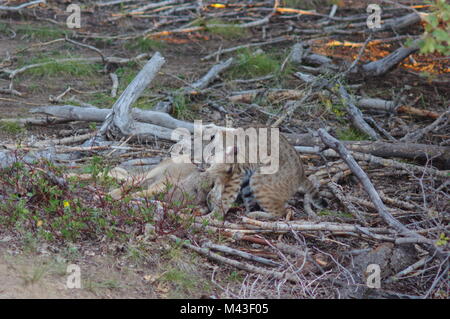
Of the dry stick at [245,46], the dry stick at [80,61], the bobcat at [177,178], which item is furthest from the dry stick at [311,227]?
the dry stick at [245,46]

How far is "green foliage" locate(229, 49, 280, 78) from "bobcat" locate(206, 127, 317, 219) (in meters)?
3.15

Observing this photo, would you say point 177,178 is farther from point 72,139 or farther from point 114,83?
point 114,83

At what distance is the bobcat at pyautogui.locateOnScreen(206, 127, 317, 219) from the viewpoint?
5910mm

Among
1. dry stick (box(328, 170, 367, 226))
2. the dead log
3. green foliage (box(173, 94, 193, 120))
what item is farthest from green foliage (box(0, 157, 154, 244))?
green foliage (box(173, 94, 193, 120))

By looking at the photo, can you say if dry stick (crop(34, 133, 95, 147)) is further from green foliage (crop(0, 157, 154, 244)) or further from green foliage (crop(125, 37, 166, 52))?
green foliage (crop(125, 37, 166, 52))

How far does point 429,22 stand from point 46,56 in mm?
6949

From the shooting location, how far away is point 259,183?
19.7 feet

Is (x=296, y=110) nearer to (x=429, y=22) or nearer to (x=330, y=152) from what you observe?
(x=330, y=152)

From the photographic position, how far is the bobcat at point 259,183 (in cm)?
591

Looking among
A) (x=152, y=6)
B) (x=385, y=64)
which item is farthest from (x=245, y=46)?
(x=385, y=64)

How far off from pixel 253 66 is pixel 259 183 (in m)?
3.65

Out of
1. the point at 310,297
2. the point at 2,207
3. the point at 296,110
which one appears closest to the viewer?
the point at 310,297

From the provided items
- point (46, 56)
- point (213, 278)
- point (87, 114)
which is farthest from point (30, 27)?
point (213, 278)

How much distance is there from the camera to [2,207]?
4934 millimetres
